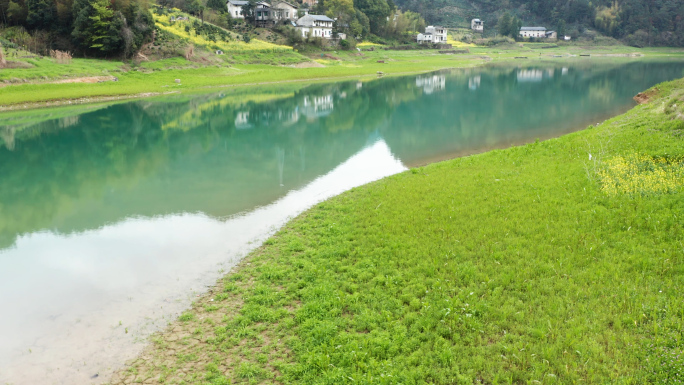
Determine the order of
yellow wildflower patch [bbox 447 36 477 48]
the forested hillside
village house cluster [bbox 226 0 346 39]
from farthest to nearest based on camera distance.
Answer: the forested hillside → yellow wildflower patch [bbox 447 36 477 48] → village house cluster [bbox 226 0 346 39]

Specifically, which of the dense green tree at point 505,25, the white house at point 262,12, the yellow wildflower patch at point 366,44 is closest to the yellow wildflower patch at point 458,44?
the dense green tree at point 505,25

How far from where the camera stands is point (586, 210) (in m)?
12.7

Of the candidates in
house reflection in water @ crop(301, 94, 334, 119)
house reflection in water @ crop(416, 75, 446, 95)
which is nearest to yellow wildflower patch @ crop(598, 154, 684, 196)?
house reflection in water @ crop(301, 94, 334, 119)

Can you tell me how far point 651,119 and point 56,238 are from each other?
84.2 feet

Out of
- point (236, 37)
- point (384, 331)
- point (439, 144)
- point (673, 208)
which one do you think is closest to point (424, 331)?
point (384, 331)

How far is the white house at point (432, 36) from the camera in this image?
145 m

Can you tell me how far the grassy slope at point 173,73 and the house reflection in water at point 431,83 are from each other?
11.4 metres

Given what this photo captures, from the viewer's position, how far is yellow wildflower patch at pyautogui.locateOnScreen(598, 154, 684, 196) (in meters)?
13.3

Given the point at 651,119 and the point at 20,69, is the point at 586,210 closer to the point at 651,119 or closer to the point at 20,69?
the point at 651,119

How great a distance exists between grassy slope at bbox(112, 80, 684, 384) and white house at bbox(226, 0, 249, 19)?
10944 centimetres

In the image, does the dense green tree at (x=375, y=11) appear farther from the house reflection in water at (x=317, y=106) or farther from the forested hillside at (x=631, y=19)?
the house reflection in water at (x=317, y=106)

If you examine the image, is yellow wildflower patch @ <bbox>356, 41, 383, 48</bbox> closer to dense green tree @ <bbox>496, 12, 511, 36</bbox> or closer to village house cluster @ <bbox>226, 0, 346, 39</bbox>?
village house cluster @ <bbox>226, 0, 346, 39</bbox>

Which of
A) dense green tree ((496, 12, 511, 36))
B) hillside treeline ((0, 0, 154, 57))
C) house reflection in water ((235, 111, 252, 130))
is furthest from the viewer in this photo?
dense green tree ((496, 12, 511, 36))

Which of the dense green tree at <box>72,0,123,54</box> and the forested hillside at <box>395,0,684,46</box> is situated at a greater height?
the forested hillside at <box>395,0,684,46</box>
